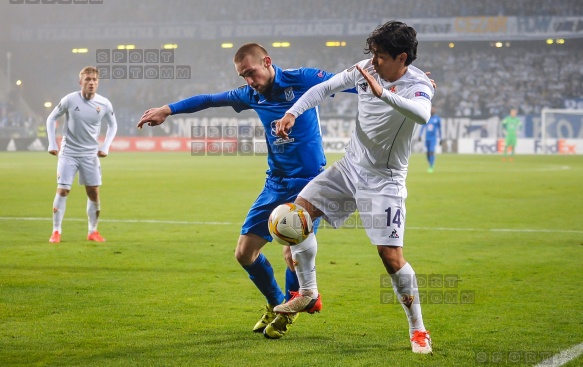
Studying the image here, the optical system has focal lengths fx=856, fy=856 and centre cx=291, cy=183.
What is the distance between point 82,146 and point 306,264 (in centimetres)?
639

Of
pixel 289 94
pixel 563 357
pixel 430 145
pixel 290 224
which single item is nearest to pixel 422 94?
pixel 290 224

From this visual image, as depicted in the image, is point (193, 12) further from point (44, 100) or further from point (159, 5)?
point (44, 100)

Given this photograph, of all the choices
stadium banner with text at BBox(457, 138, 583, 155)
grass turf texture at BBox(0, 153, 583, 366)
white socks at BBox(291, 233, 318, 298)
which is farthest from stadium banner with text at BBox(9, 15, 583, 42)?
white socks at BBox(291, 233, 318, 298)

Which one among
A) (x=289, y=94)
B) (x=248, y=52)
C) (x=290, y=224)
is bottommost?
(x=290, y=224)

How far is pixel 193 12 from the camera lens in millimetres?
52250

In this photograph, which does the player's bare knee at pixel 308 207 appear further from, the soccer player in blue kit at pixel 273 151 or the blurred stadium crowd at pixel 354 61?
the blurred stadium crowd at pixel 354 61

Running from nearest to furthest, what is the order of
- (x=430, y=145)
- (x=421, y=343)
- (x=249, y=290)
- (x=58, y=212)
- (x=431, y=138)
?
(x=421, y=343) < (x=249, y=290) < (x=58, y=212) < (x=430, y=145) < (x=431, y=138)

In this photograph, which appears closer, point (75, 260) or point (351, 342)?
point (351, 342)

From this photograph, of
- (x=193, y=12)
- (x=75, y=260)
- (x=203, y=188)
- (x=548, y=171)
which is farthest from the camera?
(x=193, y=12)

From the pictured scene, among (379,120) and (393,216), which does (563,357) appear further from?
(379,120)

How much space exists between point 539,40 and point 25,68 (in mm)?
31326

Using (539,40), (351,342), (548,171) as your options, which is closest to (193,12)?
(539,40)

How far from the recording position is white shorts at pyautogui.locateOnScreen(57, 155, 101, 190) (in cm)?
1120

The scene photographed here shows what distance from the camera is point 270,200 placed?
20.1ft
